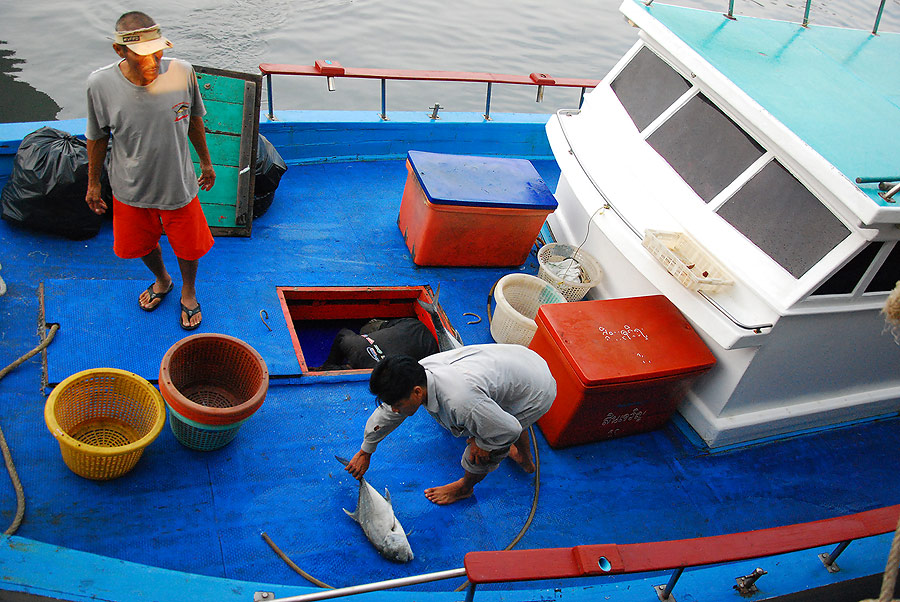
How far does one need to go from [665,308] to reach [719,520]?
1.33m

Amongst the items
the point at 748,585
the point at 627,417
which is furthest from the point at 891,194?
the point at 748,585

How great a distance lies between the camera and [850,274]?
3.52 m

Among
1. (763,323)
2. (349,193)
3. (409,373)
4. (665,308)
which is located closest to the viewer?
(409,373)

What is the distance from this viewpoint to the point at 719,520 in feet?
12.1

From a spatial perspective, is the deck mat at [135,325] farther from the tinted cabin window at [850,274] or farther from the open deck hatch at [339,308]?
the tinted cabin window at [850,274]

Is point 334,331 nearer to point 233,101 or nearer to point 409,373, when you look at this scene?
point 233,101

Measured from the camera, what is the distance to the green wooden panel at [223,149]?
14.8 ft

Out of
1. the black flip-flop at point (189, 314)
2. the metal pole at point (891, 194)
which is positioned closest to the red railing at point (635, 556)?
the metal pole at point (891, 194)

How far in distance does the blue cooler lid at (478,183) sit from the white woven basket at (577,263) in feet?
1.13

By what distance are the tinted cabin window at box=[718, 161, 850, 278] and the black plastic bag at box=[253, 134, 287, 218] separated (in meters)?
3.27

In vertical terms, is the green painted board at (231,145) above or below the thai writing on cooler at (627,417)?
above

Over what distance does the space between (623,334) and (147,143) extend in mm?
2884

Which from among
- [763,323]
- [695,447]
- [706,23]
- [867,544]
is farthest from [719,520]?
[706,23]

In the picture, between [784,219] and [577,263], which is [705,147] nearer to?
[784,219]
